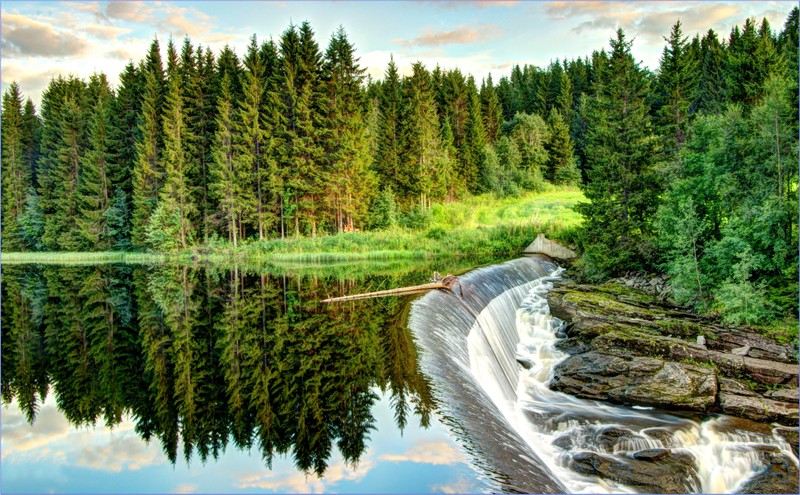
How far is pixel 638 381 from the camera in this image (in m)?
11.9

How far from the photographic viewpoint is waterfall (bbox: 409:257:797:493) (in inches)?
298

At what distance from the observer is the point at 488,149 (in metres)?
57.0

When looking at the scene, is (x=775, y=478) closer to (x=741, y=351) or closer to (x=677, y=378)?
(x=677, y=378)

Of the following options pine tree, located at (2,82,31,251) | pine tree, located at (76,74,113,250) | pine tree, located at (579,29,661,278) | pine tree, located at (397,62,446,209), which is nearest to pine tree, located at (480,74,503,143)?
pine tree, located at (397,62,446,209)

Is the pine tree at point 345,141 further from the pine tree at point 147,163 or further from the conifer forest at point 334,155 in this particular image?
the pine tree at point 147,163

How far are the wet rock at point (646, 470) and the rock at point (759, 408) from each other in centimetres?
231

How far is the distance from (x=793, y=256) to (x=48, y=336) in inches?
842

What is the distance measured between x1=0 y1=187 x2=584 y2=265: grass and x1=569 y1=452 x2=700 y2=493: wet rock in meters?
25.4

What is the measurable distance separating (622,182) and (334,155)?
75.4 feet

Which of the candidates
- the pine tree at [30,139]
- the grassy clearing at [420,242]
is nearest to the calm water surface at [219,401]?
the grassy clearing at [420,242]

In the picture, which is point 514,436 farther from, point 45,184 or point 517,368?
point 45,184

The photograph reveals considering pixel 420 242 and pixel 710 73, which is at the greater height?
pixel 710 73

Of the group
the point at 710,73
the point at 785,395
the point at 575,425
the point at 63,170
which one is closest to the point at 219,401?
the point at 575,425

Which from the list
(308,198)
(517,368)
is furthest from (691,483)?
(308,198)
